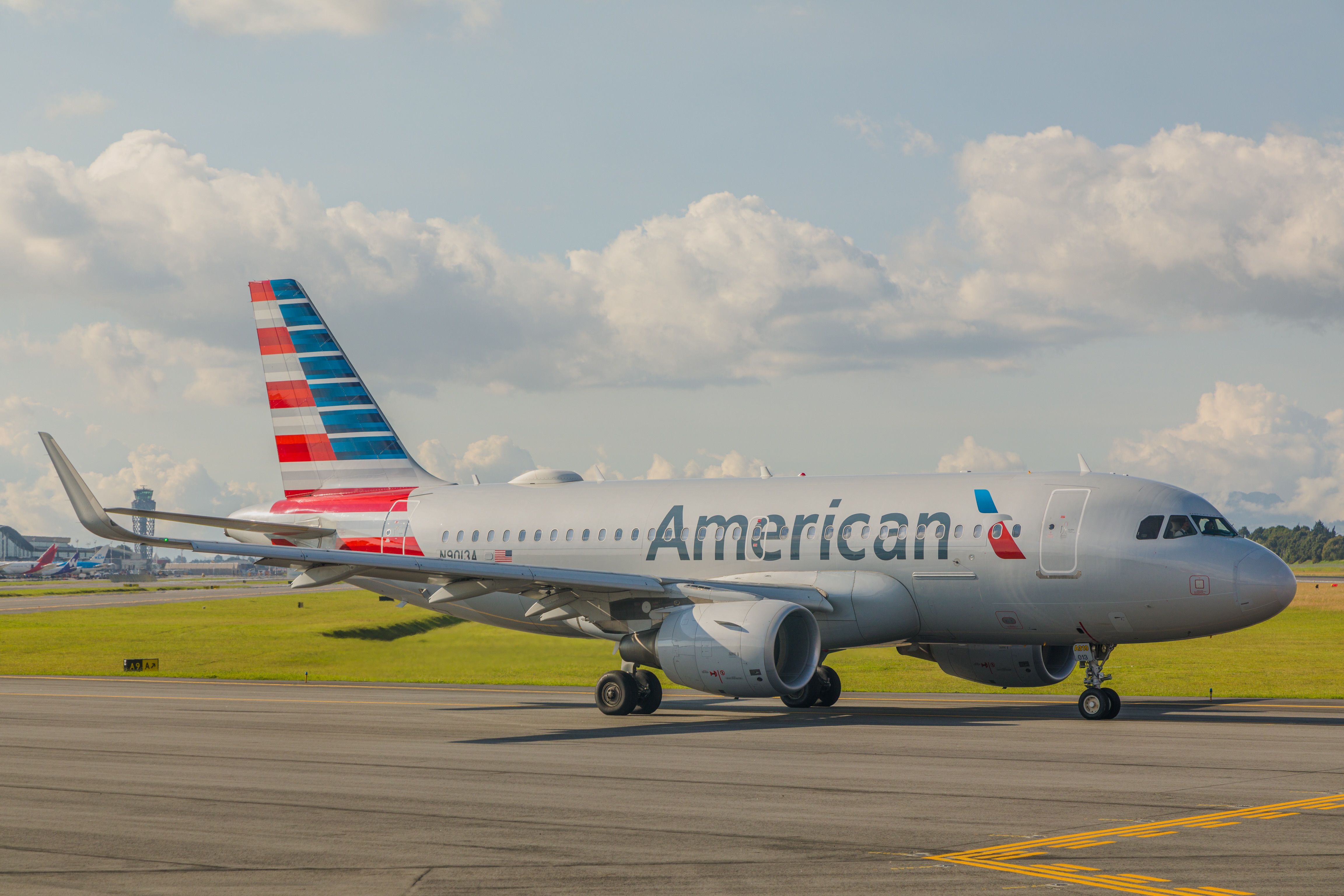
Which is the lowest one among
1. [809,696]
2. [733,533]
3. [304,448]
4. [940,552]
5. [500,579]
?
[809,696]

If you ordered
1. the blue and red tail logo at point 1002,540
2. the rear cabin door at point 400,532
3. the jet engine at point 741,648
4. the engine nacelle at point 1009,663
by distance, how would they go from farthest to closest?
the rear cabin door at point 400,532 < the engine nacelle at point 1009,663 < the blue and red tail logo at point 1002,540 < the jet engine at point 741,648

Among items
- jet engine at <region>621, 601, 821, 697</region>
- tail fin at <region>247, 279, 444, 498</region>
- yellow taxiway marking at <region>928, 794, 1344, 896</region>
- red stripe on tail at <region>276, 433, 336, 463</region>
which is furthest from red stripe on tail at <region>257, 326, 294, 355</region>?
yellow taxiway marking at <region>928, 794, 1344, 896</region>

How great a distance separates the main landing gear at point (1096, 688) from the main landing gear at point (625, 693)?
9069 millimetres

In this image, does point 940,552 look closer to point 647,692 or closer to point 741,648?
point 741,648

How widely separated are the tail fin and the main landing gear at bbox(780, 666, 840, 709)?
12793 millimetres

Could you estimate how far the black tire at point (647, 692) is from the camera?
29125mm

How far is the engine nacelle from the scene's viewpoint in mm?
29922

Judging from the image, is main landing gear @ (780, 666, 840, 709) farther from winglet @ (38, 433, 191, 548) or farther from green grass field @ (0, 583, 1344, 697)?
winglet @ (38, 433, 191, 548)

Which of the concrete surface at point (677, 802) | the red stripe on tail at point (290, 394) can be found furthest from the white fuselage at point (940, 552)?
the red stripe on tail at point (290, 394)

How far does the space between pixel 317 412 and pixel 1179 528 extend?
23913mm

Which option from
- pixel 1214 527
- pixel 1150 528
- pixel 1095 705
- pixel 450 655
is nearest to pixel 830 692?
pixel 1095 705

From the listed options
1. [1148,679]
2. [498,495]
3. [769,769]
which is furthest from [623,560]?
[1148,679]

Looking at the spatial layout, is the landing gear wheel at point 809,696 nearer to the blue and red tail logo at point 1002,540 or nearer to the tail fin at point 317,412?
the blue and red tail logo at point 1002,540

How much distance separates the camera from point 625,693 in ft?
94.5
